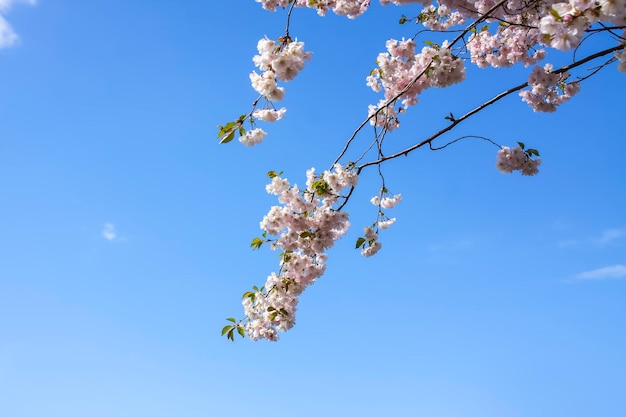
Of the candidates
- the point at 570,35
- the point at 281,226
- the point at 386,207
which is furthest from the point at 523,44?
the point at 570,35

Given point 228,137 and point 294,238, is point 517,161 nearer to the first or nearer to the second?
point 294,238

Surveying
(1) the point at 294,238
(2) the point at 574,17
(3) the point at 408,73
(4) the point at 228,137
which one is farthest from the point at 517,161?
(2) the point at 574,17

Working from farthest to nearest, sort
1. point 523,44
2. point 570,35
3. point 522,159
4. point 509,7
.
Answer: point 523,44
point 522,159
point 509,7
point 570,35

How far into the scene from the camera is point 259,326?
6.20 m

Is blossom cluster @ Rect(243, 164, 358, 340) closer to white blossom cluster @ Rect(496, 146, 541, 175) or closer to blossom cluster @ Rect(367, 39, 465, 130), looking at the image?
blossom cluster @ Rect(367, 39, 465, 130)

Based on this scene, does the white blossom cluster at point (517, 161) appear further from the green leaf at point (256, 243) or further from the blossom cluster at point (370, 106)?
the green leaf at point (256, 243)

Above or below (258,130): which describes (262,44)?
above

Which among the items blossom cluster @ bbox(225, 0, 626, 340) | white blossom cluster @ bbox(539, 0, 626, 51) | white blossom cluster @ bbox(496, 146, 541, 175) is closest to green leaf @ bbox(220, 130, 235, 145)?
blossom cluster @ bbox(225, 0, 626, 340)

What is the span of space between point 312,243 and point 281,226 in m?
0.36

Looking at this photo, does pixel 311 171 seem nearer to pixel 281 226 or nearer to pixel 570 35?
pixel 281 226

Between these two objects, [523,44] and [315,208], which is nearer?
[315,208]

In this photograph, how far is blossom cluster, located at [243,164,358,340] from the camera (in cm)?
605

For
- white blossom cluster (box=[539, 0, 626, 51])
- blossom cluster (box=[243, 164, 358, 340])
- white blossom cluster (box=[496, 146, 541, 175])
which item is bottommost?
white blossom cluster (box=[539, 0, 626, 51])

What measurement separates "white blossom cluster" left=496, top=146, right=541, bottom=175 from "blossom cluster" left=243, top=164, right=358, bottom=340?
78.4 inches
